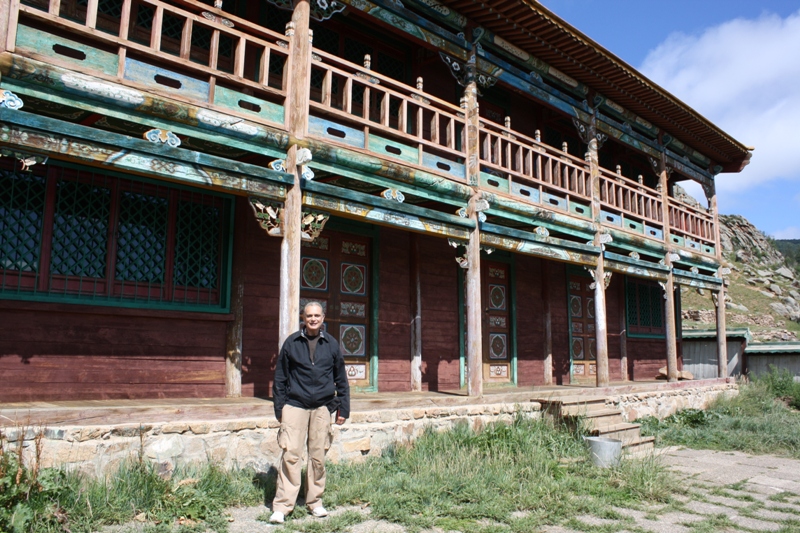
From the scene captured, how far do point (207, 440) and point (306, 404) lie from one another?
1.53 m

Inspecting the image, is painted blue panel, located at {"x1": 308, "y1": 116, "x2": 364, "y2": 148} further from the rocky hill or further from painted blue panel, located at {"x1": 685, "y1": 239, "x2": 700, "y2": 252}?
the rocky hill

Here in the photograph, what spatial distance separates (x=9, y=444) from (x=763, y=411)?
14332 mm

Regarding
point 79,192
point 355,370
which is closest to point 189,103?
point 79,192

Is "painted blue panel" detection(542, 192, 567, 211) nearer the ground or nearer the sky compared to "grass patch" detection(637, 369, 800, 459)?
nearer the sky

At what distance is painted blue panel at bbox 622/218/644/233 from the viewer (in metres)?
13.1

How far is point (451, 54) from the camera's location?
9758mm

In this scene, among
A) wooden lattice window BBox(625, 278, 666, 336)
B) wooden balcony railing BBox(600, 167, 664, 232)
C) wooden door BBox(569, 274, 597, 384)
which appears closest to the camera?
wooden balcony railing BBox(600, 167, 664, 232)

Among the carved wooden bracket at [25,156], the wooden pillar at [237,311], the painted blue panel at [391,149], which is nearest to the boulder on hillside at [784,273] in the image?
the painted blue panel at [391,149]

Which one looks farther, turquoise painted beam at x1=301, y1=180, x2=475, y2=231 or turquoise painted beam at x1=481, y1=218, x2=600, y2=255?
turquoise painted beam at x1=481, y1=218, x2=600, y2=255

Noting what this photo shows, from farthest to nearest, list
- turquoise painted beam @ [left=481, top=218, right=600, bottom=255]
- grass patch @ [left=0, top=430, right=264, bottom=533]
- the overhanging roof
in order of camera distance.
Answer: turquoise painted beam @ [left=481, top=218, right=600, bottom=255], the overhanging roof, grass patch @ [left=0, top=430, right=264, bottom=533]

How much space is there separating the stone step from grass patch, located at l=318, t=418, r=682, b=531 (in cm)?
46

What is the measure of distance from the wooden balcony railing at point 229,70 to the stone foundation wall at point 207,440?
11.0 feet

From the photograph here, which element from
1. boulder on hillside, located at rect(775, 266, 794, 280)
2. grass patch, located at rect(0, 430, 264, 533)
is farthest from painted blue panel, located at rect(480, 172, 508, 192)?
boulder on hillside, located at rect(775, 266, 794, 280)

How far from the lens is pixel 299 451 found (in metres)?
5.46
